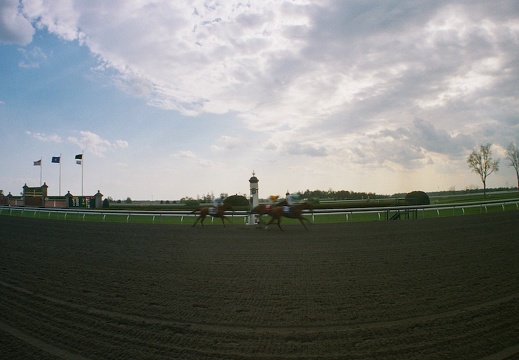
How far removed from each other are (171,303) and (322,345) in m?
2.37

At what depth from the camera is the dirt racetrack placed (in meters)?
3.06

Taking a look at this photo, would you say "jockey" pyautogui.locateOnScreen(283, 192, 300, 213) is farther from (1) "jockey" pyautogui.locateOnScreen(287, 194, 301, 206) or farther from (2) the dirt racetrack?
(2) the dirt racetrack

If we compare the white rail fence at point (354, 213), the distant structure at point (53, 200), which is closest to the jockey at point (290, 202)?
the white rail fence at point (354, 213)

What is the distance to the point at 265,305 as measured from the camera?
14.0 feet

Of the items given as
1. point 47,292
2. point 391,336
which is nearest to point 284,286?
point 391,336

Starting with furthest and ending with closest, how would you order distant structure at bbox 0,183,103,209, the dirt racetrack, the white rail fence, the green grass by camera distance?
distant structure at bbox 0,183,103,209, the green grass, the white rail fence, the dirt racetrack

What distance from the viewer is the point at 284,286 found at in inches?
206

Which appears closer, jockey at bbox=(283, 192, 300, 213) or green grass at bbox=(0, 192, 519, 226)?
jockey at bbox=(283, 192, 300, 213)

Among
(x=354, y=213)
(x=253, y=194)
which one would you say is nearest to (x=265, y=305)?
(x=253, y=194)

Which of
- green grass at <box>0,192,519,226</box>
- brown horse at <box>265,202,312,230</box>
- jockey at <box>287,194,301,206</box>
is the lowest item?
green grass at <box>0,192,519,226</box>

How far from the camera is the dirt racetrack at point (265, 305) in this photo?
3.06 meters

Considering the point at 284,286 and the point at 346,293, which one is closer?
the point at 346,293

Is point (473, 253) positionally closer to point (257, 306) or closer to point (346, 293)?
point (346, 293)

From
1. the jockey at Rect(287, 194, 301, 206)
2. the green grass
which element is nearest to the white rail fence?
the green grass
